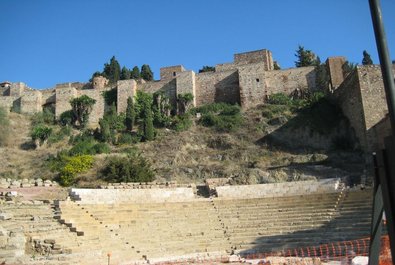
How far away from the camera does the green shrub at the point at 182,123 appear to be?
31688 mm

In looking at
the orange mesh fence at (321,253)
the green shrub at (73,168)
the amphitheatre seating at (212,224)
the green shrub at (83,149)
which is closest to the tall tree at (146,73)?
the green shrub at (83,149)

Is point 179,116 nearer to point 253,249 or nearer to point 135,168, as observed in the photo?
point 135,168

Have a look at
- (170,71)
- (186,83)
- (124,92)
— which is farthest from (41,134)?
(170,71)

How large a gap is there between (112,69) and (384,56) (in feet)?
159

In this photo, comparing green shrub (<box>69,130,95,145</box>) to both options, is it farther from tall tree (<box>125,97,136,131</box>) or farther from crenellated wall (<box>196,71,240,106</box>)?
crenellated wall (<box>196,71,240,106</box>)

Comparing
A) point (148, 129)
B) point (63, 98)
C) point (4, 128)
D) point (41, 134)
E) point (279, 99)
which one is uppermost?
point (63, 98)

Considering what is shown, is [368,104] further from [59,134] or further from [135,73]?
[135,73]

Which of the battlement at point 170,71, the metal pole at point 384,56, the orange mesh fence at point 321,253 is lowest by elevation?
the orange mesh fence at point 321,253

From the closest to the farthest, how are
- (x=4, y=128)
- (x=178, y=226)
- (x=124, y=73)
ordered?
(x=178, y=226), (x=4, y=128), (x=124, y=73)

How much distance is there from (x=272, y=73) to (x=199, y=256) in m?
24.7

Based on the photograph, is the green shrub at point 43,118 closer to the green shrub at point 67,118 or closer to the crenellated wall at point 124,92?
the green shrub at point 67,118

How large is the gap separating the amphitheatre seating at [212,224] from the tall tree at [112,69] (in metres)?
33.2

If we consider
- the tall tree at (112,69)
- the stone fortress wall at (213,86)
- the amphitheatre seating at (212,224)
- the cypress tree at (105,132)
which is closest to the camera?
the amphitheatre seating at (212,224)

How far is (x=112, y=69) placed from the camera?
49438 millimetres
